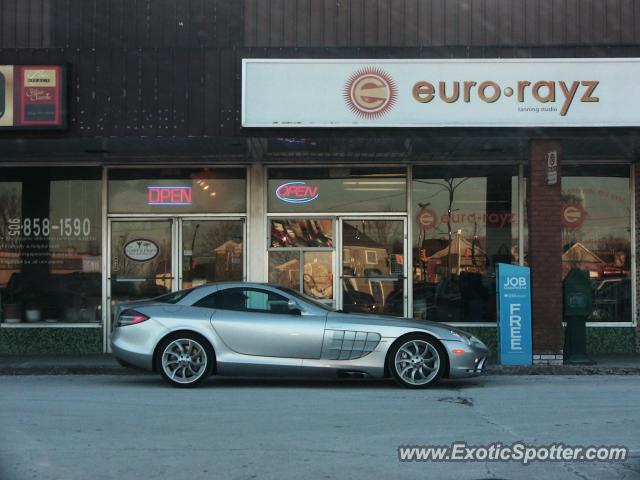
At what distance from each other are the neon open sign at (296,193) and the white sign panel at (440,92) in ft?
7.69

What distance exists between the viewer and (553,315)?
1266cm

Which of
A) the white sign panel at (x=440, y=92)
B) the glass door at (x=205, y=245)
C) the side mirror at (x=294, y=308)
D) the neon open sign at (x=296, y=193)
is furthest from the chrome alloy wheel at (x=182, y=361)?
the neon open sign at (x=296, y=193)

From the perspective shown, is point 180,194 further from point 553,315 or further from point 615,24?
point 615,24

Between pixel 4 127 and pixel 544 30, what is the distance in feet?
28.1

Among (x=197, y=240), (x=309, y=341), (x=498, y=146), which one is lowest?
(x=309, y=341)

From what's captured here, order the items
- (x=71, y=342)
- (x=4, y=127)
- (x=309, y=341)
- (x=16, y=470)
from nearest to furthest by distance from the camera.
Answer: (x=16, y=470) → (x=309, y=341) → (x=4, y=127) → (x=71, y=342)

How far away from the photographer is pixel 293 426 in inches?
307

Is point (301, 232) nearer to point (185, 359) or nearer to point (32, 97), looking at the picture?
point (185, 359)

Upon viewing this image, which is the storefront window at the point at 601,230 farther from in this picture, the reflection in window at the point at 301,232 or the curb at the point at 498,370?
the reflection in window at the point at 301,232

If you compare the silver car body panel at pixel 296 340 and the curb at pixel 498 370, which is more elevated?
the silver car body panel at pixel 296 340

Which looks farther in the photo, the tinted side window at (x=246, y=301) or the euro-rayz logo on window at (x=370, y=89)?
the euro-rayz logo on window at (x=370, y=89)

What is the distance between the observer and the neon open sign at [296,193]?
1448 centimetres

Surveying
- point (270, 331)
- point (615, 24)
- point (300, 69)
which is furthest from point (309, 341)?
point (615, 24)

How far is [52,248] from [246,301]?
5499 mm
